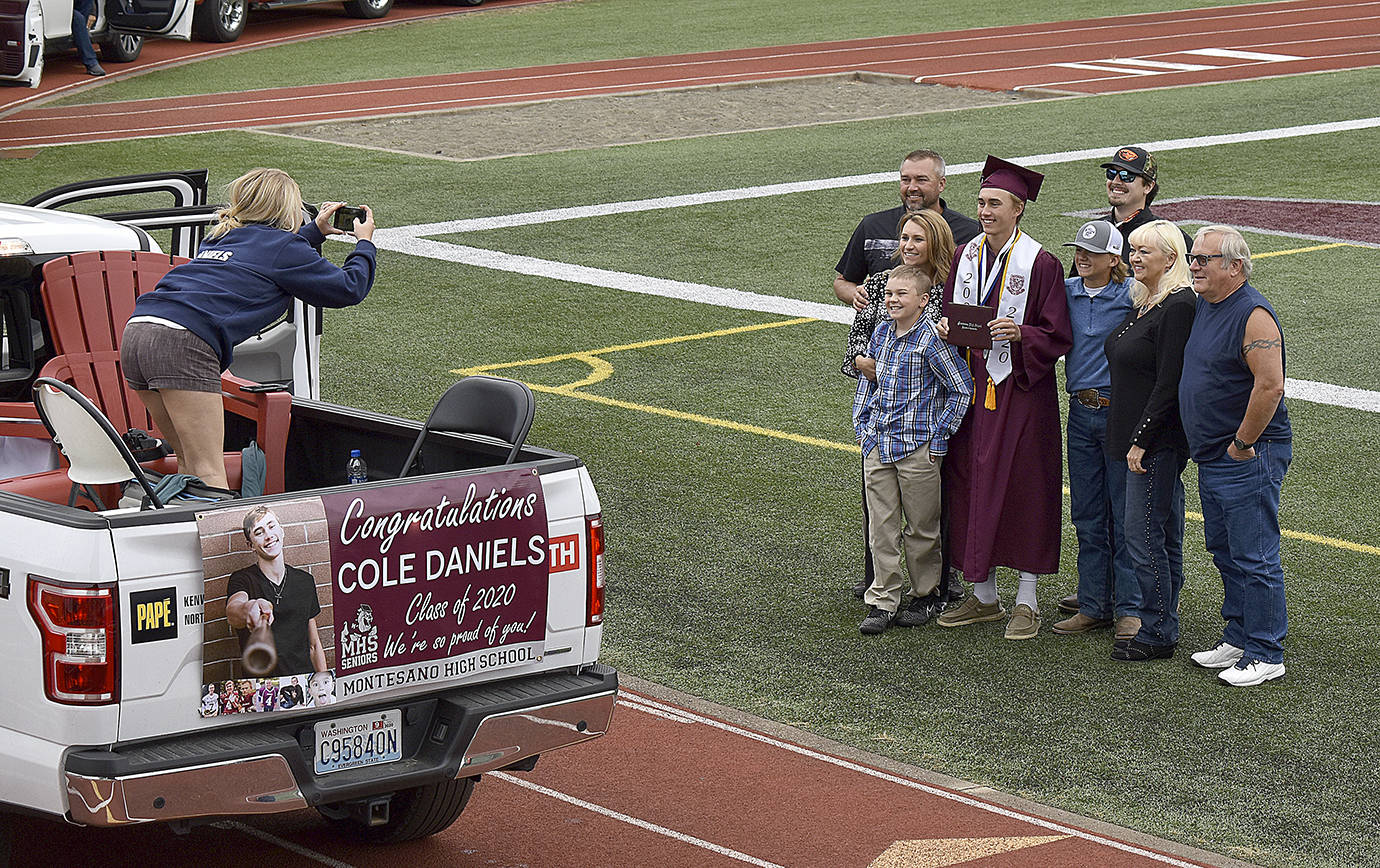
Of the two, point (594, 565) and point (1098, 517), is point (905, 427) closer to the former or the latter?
point (1098, 517)

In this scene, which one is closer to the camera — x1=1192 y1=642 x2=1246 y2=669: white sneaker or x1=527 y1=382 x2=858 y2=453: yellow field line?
x1=1192 y1=642 x2=1246 y2=669: white sneaker

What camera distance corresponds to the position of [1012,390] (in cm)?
831

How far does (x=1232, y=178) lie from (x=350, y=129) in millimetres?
11892

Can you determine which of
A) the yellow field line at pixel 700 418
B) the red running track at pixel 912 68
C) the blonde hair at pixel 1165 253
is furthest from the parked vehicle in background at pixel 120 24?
the blonde hair at pixel 1165 253

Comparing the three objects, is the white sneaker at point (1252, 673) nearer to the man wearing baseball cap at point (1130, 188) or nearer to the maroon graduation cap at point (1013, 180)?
the man wearing baseball cap at point (1130, 188)

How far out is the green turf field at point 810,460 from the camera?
7375 millimetres

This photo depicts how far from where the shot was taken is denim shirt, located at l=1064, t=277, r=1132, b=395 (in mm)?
8289

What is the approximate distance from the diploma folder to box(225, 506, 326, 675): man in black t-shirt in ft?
12.2

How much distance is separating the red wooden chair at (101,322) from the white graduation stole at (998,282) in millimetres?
3173

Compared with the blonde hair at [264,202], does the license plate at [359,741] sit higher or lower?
lower

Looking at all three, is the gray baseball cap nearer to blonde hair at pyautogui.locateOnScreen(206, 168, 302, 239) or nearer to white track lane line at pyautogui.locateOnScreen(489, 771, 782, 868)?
white track lane line at pyautogui.locateOnScreen(489, 771, 782, 868)

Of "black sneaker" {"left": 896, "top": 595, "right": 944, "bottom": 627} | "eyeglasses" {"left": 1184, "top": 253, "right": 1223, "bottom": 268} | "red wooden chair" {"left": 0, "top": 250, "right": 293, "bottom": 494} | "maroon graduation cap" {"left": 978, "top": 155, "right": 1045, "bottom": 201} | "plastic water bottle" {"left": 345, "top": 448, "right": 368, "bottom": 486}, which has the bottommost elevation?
"black sneaker" {"left": 896, "top": 595, "right": 944, "bottom": 627}

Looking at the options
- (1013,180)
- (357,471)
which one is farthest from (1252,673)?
(357,471)

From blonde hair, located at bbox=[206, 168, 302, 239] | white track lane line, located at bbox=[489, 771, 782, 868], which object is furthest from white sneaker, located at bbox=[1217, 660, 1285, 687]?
blonde hair, located at bbox=[206, 168, 302, 239]
